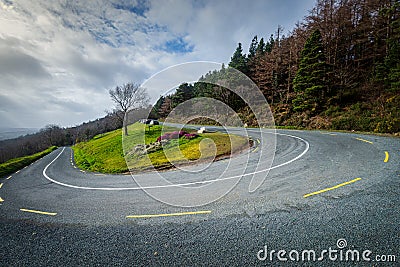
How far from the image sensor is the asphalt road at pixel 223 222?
3047 mm

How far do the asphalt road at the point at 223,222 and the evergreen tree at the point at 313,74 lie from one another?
17727mm

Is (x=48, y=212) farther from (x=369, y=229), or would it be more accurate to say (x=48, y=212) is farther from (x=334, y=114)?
(x=334, y=114)

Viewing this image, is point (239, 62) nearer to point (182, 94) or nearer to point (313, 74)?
point (313, 74)

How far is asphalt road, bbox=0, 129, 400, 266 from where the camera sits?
3047 millimetres

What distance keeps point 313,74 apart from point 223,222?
81.2 feet

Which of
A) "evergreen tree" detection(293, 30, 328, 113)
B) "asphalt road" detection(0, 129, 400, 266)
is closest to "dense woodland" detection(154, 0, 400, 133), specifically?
"evergreen tree" detection(293, 30, 328, 113)

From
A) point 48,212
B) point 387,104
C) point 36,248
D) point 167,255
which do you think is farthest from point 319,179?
point 387,104

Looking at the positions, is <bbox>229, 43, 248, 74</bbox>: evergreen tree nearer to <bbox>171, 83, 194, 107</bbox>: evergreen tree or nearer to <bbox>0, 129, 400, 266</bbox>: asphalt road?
<bbox>171, 83, 194, 107</bbox>: evergreen tree

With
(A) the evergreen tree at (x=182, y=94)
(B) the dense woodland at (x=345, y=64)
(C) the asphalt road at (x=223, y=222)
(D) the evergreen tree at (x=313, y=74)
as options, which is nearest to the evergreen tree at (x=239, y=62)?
(B) the dense woodland at (x=345, y=64)

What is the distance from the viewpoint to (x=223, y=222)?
156 inches

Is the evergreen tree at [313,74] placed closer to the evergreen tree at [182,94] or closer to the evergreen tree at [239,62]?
the evergreen tree at [239,62]

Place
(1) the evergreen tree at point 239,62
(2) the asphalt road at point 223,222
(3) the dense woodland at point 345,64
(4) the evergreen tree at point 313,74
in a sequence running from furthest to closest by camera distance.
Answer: (1) the evergreen tree at point 239,62
(4) the evergreen tree at point 313,74
(3) the dense woodland at point 345,64
(2) the asphalt road at point 223,222

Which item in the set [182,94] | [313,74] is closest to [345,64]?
[313,74]

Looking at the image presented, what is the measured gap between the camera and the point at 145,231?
390cm
